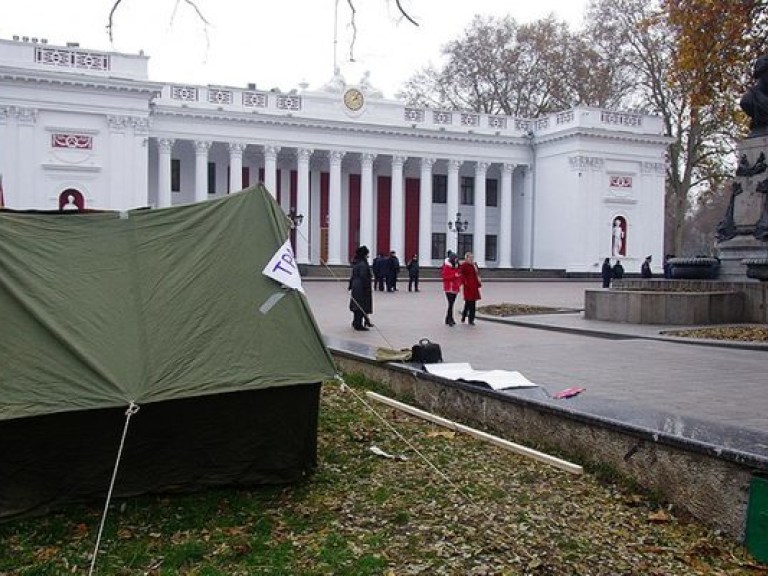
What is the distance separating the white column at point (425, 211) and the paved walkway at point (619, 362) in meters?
30.2

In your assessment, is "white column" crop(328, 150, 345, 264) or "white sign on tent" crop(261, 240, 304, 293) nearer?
"white sign on tent" crop(261, 240, 304, 293)

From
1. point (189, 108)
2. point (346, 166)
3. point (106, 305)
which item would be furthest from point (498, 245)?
point (106, 305)

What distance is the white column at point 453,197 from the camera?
165ft

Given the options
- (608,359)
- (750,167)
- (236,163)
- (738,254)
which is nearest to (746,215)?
(738,254)

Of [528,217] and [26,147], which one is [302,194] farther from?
[528,217]

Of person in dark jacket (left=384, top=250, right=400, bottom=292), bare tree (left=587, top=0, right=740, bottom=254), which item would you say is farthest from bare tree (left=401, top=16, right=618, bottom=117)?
person in dark jacket (left=384, top=250, right=400, bottom=292)

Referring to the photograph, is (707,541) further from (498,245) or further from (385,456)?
(498,245)

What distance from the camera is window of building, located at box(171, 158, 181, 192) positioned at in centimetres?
4709

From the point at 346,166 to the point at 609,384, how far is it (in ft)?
143

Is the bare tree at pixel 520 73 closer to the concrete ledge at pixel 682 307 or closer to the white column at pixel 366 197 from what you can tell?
the white column at pixel 366 197

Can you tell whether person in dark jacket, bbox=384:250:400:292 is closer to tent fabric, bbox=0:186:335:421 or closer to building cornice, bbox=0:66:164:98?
building cornice, bbox=0:66:164:98

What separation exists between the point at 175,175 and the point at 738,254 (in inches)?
1463

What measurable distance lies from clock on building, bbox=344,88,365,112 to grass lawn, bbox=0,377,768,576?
4284 cm

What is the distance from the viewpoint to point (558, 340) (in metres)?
13.1
